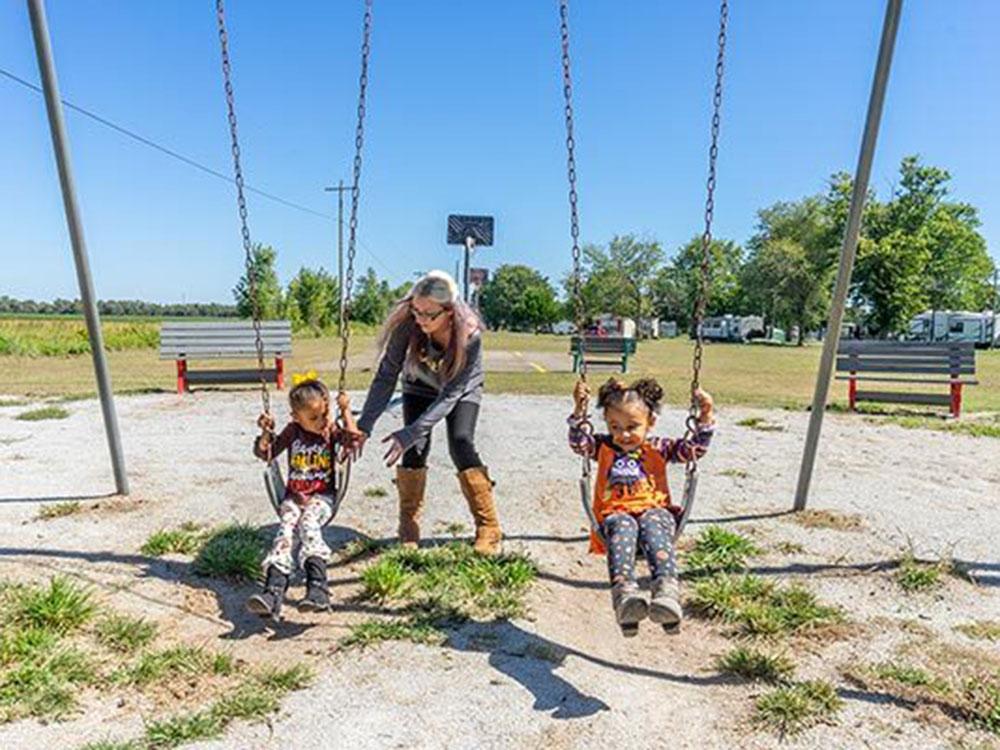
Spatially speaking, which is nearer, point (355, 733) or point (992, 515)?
point (355, 733)

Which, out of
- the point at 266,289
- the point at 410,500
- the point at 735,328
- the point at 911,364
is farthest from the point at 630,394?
the point at 735,328

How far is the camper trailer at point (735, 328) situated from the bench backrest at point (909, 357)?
63.8 metres

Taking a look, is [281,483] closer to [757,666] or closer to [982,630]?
[757,666]

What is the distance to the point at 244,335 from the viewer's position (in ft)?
45.6

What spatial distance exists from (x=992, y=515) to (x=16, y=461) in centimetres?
838

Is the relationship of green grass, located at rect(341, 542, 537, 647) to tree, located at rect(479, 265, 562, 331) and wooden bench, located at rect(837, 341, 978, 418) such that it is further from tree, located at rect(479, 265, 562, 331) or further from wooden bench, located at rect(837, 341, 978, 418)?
tree, located at rect(479, 265, 562, 331)

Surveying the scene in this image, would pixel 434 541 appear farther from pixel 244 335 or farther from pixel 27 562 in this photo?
pixel 244 335

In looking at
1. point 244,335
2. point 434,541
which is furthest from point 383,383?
point 244,335

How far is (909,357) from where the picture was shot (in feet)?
39.7

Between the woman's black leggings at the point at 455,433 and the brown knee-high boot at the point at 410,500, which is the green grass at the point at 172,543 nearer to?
the brown knee-high boot at the point at 410,500

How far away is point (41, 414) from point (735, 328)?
72752mm

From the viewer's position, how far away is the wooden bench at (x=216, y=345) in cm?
1325

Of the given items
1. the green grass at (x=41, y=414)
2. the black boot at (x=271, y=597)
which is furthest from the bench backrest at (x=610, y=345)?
the black boot at (x=271, y=597)

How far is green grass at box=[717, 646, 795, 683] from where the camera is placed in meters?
3.07
